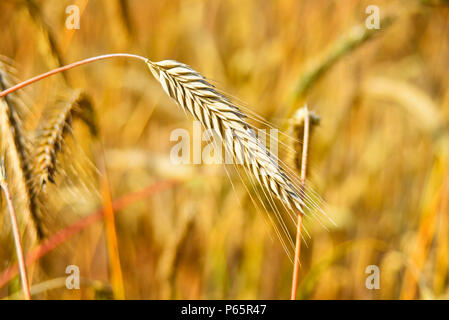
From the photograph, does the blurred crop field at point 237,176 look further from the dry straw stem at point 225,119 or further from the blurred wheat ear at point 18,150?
the dry straw stem at point 225,119

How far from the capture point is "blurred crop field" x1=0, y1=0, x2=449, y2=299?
1.43 meters

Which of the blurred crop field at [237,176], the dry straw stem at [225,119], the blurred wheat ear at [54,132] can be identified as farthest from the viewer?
the blurred crop field at [237,176]

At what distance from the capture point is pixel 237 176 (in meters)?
1.39

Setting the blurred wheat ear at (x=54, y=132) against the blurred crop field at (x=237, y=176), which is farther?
the blurred crop field at (x=237, y=176)

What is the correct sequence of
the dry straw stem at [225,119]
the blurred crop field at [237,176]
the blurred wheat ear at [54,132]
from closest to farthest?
the dry straw stem at [225,119] < the blurred wheat ear at [54,132] < the blurred crop field at [237,176]

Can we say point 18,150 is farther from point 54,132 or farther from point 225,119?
point 225,119

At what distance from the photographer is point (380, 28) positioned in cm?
127

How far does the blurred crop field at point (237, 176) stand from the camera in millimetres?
1429

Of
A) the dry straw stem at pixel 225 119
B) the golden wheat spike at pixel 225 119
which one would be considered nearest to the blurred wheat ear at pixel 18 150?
the dry straw stem at pixel 225 119

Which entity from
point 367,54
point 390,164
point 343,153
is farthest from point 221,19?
point 390,164
